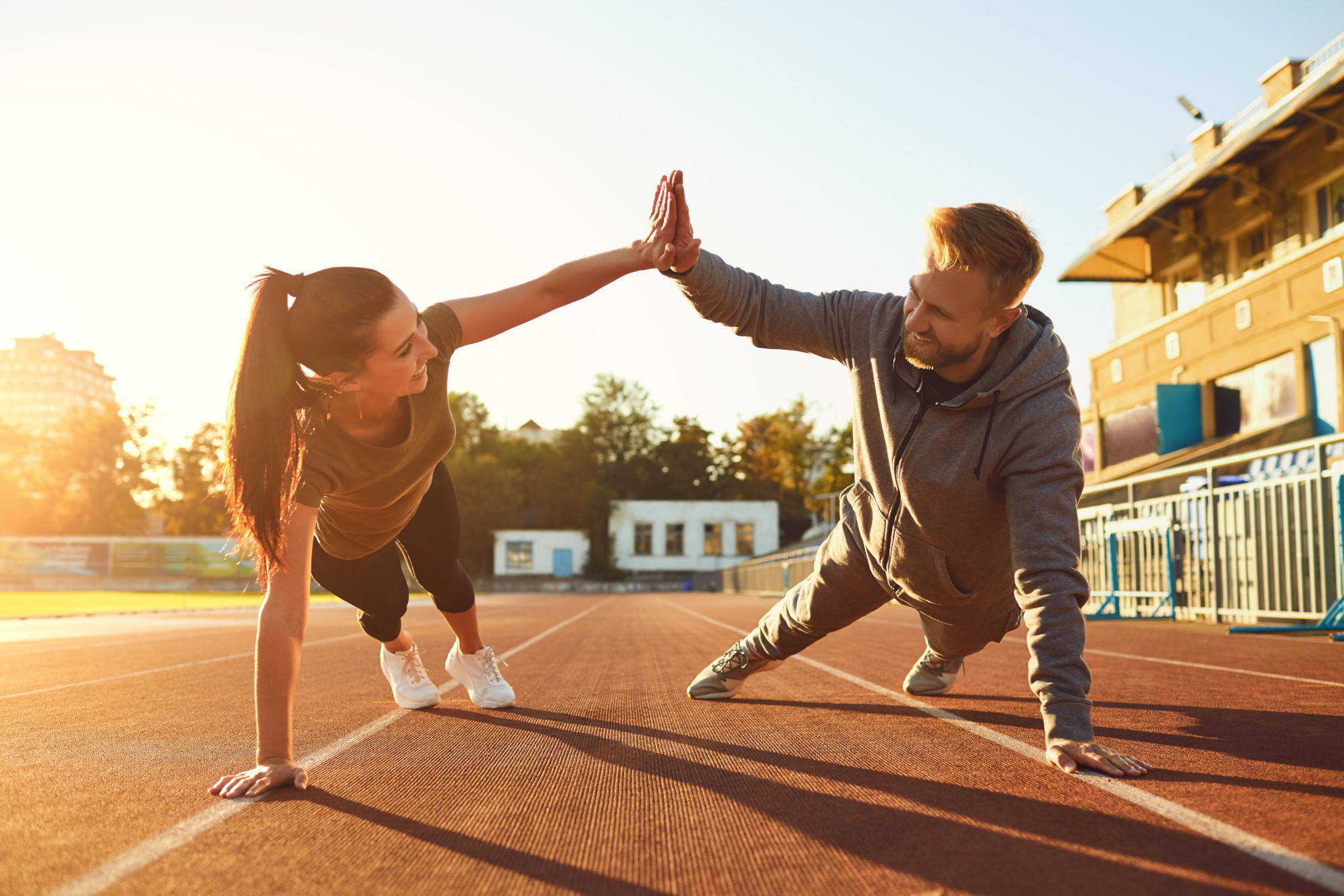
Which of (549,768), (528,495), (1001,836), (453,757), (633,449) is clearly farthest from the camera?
(633,449)

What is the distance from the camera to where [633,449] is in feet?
304

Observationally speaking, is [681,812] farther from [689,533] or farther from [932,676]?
[689,533]

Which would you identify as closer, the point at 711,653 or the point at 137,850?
the point at 137,850

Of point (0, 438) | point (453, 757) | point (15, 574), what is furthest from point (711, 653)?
point (0, 438)

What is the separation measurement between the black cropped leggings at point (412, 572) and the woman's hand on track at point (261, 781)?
1.41 metres

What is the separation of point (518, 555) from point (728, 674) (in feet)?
202

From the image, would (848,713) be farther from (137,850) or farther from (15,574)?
(15,574)

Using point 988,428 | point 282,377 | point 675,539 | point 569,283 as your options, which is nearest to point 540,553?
point 675,539

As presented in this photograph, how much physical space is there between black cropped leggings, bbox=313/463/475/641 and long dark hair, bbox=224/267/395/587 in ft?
3.73


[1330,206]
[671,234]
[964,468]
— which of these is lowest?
[964,468]

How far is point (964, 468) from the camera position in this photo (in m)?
3.18

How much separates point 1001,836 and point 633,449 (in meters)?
90.7

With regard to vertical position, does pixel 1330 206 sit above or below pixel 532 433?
below

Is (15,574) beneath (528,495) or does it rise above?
beneath
